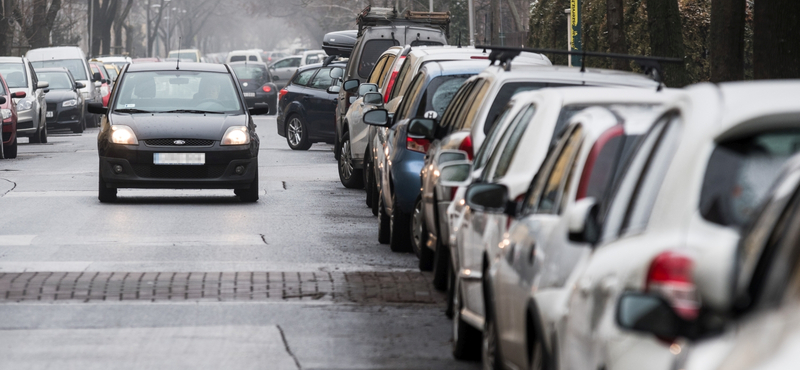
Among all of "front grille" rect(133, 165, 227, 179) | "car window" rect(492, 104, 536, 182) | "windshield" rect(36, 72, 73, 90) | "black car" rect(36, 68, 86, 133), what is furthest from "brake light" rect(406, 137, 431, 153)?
"windshield" rect(36, 72, 73, 90)

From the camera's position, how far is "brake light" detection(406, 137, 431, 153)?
11.0 metres

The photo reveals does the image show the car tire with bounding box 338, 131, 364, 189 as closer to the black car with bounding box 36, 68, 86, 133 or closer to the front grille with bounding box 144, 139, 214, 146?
the front grille with bounding box 144, 139, 214, 146

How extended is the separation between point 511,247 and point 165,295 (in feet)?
13.4

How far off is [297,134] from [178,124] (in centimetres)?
1123

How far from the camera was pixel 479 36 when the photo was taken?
65125mm

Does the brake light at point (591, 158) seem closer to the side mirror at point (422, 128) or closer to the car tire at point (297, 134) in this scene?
the side mirror at point (422, 128)

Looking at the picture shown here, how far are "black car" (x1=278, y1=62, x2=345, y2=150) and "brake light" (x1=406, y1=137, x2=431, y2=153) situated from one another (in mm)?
14517

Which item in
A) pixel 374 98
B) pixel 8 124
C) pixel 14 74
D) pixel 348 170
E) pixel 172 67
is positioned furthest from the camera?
pixel 14 74

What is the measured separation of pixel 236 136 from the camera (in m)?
15.6

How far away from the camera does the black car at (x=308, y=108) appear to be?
85.5 ft

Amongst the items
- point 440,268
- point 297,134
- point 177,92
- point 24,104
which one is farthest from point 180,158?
point 24,104

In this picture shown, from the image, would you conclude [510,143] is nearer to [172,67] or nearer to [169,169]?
[169,169]

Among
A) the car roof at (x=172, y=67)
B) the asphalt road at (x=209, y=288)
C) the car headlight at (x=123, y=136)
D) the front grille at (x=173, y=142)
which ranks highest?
the car roof at (x=172, y=67)

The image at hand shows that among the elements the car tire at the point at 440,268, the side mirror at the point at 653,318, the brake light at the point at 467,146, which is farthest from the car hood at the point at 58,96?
the side mirror at the point at 653,318
